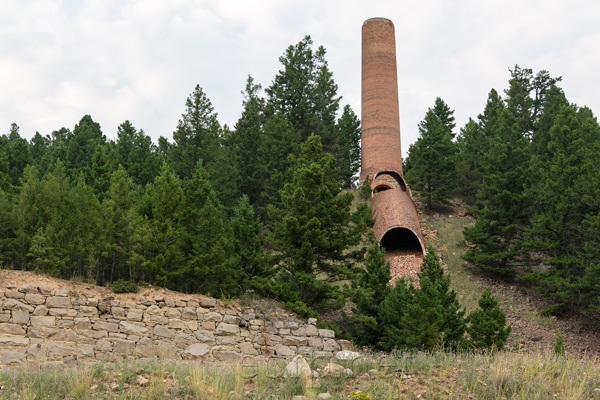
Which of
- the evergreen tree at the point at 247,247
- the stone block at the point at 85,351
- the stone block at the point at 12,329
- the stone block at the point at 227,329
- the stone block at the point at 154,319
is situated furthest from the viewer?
the evergreen tree at the point at 247,247

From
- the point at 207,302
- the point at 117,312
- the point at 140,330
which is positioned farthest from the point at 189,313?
the point at 117,312

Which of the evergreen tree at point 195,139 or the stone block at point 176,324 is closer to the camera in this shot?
the stone block at point 176,324

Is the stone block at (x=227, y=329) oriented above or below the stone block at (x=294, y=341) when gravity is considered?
above

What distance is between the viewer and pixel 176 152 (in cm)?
3372

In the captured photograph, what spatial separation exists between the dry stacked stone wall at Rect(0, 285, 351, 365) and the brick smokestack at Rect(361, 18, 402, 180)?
1685 centimetres

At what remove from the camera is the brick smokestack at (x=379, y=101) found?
96.6 feet

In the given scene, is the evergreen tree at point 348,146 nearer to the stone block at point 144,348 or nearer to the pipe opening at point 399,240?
the pipe opening at point 399,240

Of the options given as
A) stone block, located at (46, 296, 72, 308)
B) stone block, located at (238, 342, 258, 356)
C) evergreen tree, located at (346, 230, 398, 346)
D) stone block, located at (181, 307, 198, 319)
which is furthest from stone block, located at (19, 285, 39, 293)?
evergreen tree, located at (346, 230, 398, 346)

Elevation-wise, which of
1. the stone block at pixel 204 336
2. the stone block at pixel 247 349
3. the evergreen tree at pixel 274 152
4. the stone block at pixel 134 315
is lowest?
the stone block at pixel 247 349

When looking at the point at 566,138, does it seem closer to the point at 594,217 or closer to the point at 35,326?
the point at 594,217

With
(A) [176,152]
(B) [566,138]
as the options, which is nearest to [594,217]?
(B) [566,138]

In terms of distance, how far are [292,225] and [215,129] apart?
78.0 feet

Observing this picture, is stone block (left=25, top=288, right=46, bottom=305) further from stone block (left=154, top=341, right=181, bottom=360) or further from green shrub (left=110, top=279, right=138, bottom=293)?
stone block (left=154, top=341, right=181, bottom=360)

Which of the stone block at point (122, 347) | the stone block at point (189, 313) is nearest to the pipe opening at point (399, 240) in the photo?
the stone block at point (189, 313)
